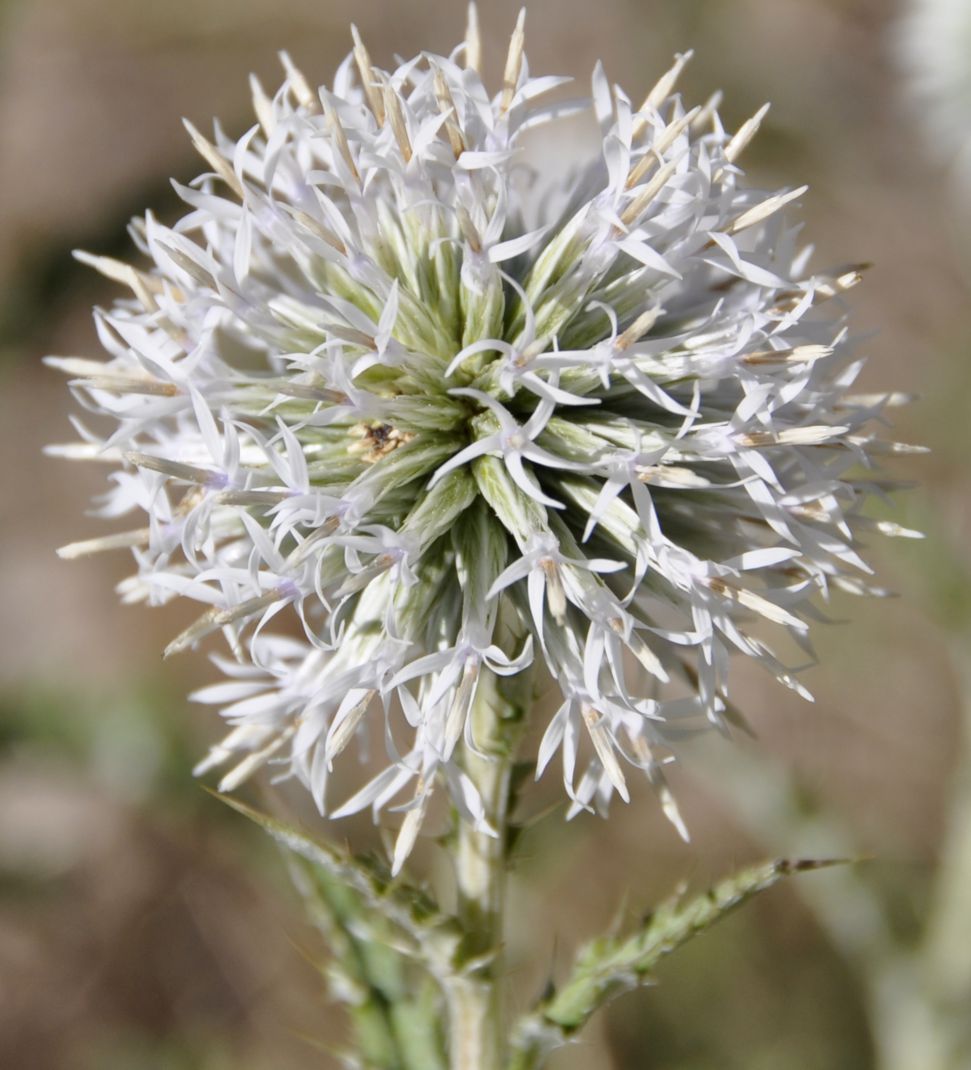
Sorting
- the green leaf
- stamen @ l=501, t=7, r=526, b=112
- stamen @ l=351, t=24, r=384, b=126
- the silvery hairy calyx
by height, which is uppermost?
stamen @ l=351, t=24, r=384, b=126

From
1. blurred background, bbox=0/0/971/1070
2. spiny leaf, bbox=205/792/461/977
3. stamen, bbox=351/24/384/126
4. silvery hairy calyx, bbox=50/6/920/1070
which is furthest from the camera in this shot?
blurred background, bbox=0/0/971/1070

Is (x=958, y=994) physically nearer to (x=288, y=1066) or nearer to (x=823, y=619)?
(x=823, y=619)

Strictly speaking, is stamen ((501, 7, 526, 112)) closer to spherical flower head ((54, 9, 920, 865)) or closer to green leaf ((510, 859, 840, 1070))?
spherical flower head ((54, 9, 920, 865))

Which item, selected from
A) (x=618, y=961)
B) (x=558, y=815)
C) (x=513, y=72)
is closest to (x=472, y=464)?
(x=513, y=72)

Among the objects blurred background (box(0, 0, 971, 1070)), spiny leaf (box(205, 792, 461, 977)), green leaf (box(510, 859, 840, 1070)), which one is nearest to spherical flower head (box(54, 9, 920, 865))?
spiny leaf (box(205, 792, 461, 977))

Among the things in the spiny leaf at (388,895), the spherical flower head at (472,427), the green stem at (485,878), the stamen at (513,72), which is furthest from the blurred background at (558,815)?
the stamen at (513,72)

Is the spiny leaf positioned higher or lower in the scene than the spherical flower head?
lower
